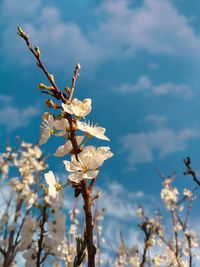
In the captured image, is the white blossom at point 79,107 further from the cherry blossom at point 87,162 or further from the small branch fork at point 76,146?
the cherry blossom at point 87,162

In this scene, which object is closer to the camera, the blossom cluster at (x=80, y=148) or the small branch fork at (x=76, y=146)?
the small branch fork at (x=76, y=146)

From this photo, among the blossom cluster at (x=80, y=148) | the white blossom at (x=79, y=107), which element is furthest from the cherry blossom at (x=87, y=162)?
the white blossom at (x=79, y=107)

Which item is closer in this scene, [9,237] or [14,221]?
[9,237]

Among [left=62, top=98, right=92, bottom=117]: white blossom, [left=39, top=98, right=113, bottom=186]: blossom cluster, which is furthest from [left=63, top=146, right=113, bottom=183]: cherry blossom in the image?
[left=62, top=98, right=92, bottom=117]: white blossom

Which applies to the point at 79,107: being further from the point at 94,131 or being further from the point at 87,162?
the point at 87,162

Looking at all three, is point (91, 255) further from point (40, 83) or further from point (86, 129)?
point (40, 83)

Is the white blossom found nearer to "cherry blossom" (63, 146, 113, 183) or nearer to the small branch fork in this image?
the small branch fork

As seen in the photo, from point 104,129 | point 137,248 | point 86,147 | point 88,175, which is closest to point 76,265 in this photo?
point 88,175

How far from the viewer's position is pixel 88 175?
0.90 m

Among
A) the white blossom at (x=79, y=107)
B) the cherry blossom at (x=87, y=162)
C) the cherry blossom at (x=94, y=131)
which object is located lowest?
the cherry blossom at (x=87, y=162)

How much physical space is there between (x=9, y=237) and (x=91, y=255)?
354 cm

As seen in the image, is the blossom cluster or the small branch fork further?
the blossom cluster

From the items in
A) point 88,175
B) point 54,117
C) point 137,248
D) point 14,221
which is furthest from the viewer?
point 14,221

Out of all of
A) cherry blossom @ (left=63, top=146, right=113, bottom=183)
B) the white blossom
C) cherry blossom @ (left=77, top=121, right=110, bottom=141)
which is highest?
the white blossom
